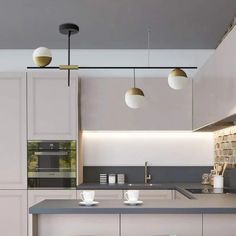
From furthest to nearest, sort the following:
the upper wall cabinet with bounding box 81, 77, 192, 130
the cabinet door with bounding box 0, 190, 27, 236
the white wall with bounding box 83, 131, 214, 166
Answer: the white wall with bounding box 83, 131, 214, 166
the upper wall cabinet with bounding box 81, 77, 192, 130
the cabinet door with bounding box 0, 190, 27, 236

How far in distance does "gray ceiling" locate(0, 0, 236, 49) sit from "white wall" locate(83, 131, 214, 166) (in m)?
1.15

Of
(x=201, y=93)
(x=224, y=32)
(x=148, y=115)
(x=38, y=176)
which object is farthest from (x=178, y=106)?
(x=38, y=176)

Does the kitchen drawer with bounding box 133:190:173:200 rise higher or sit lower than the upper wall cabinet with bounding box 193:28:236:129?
lower

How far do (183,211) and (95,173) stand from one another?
2.67 meters

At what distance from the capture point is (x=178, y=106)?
5398 mm

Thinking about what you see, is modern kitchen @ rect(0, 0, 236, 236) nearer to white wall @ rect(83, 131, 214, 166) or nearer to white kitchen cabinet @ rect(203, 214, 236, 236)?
white wall @ rect(83, 131, 214, 166)

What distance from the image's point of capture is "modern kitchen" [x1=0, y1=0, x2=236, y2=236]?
3.99 meters

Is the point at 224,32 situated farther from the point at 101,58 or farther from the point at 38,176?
the point at 38,176

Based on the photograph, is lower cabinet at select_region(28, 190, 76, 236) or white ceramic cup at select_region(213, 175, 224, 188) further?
lower cabinet at select_region(28, 190, 76, 236)

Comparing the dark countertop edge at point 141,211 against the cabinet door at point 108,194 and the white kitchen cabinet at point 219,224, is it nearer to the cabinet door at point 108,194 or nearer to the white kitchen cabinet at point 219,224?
the white kitchen cabinet at point 219,224

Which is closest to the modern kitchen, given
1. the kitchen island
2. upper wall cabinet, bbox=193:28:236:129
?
upper wall cabinet, bbox=193:28:236:129

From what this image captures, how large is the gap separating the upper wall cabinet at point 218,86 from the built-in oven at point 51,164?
152 cm

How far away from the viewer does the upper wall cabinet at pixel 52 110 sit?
5.20 meters

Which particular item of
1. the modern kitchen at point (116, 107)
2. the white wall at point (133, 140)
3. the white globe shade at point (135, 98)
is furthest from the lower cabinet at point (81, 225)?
the white wall at point (133, 140)
